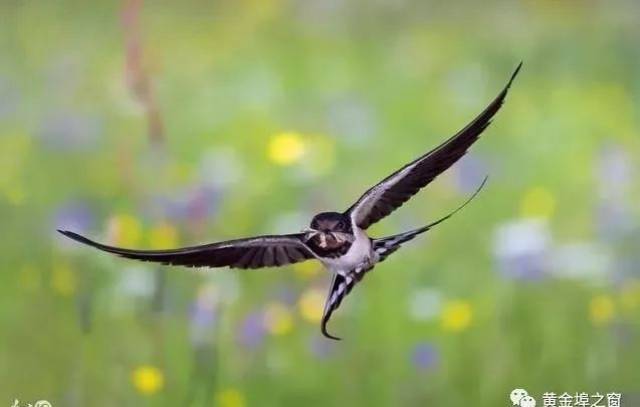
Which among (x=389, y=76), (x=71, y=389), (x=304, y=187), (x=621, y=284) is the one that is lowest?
(x=71, y=389)

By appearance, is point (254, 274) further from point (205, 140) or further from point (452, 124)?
point (452, 124)

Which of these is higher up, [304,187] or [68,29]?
[68,29]

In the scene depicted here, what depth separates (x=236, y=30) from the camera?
1032 mm

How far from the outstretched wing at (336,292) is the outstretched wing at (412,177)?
0.26 ft

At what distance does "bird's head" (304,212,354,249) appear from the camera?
2.92 ft

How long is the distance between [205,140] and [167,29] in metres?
0.18

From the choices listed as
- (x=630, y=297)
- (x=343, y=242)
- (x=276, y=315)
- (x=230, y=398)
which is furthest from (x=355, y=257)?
(x=630, y=297)

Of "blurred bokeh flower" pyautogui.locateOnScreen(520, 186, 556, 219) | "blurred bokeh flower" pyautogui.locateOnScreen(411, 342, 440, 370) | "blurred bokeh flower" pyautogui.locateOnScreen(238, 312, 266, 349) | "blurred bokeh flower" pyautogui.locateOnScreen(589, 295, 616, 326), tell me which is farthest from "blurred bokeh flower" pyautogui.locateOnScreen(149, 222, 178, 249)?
"blurred bokeh flower" pyautogui.locateOnScreen(589, 295, 616, 326)

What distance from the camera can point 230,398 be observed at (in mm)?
973

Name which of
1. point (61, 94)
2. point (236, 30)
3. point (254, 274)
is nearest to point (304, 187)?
point (254, 274)

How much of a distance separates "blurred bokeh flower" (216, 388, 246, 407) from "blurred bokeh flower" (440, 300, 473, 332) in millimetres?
302

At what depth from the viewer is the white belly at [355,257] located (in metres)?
0.91

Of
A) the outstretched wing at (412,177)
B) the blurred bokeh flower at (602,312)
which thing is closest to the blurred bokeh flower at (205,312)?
the outstretched wing at (412,177)

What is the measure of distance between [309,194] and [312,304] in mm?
157
